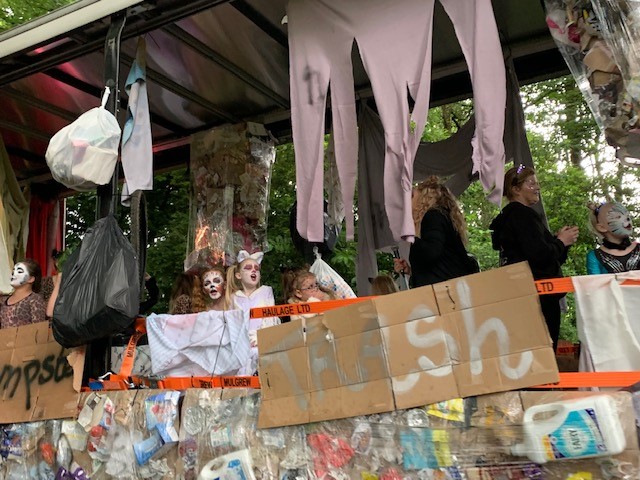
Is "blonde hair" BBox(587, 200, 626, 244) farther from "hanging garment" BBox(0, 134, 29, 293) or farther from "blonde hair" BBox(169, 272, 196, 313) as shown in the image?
"hanging garment" BBox(0, 134, 29, 293)

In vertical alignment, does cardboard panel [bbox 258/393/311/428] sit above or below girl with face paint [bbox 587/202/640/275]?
below

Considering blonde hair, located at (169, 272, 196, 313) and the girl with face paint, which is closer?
the girl with face paint

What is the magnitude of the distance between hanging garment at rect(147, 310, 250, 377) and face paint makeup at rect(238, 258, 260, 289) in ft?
2.56

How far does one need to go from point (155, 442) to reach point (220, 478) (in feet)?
1.79

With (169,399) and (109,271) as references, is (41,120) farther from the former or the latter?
(169,399)

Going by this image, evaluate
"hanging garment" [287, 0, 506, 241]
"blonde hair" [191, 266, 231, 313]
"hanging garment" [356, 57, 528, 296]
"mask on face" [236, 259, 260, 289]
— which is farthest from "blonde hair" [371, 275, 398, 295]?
"blonde hair" [191, 266, 231, 313]

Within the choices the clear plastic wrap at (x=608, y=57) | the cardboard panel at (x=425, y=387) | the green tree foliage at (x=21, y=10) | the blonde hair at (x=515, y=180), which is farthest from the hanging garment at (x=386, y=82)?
the green tree foliage at (x=21, y=10)

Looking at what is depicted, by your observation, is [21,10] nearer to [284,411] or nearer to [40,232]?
[40,232]

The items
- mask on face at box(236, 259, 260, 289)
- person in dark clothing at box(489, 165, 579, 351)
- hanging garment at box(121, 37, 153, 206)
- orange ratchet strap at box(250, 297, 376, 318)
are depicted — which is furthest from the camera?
mask on face at box(236, 259, 260, 289)

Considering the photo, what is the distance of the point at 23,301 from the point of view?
17.6 ft

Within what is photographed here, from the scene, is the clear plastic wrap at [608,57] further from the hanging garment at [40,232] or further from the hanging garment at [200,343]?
the hanging garment at [40,232]

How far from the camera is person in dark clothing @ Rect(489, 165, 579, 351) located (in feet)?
12.8

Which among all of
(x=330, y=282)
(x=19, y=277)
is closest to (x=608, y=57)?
(x=330, y=282)

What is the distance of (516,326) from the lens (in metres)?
2.77
